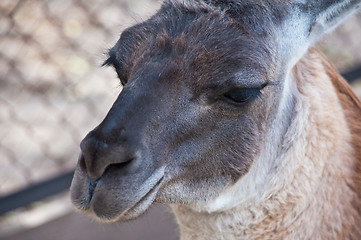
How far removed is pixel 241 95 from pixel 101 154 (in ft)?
2.36

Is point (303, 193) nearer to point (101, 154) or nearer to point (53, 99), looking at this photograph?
point (101, 154)

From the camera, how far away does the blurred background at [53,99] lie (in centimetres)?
500

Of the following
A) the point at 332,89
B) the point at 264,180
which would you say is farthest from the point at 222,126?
the point at 332,89

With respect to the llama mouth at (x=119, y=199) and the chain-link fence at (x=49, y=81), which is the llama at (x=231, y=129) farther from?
the chain-link fence at (x=49, y=81)

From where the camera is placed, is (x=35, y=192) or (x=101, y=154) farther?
(x=35, y=192)

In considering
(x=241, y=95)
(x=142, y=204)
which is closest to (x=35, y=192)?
(x=142, y=204)

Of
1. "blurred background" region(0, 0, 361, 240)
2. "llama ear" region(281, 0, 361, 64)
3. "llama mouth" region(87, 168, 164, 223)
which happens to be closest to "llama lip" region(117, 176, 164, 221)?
"llama mouth" region(87, 168, 164, 223)

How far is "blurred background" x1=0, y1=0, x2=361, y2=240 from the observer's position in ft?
16.4

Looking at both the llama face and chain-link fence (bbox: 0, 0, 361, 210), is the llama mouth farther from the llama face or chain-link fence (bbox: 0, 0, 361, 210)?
chain-link fence (bbox: 0, 0, 361, 210)

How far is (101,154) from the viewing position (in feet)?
7.03

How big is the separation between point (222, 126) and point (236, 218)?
576mm

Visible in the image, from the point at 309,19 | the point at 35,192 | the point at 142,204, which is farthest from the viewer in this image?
the point at 35,192

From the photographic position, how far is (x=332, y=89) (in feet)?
9.54

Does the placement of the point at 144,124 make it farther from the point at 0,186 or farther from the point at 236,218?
the point at 0,186
